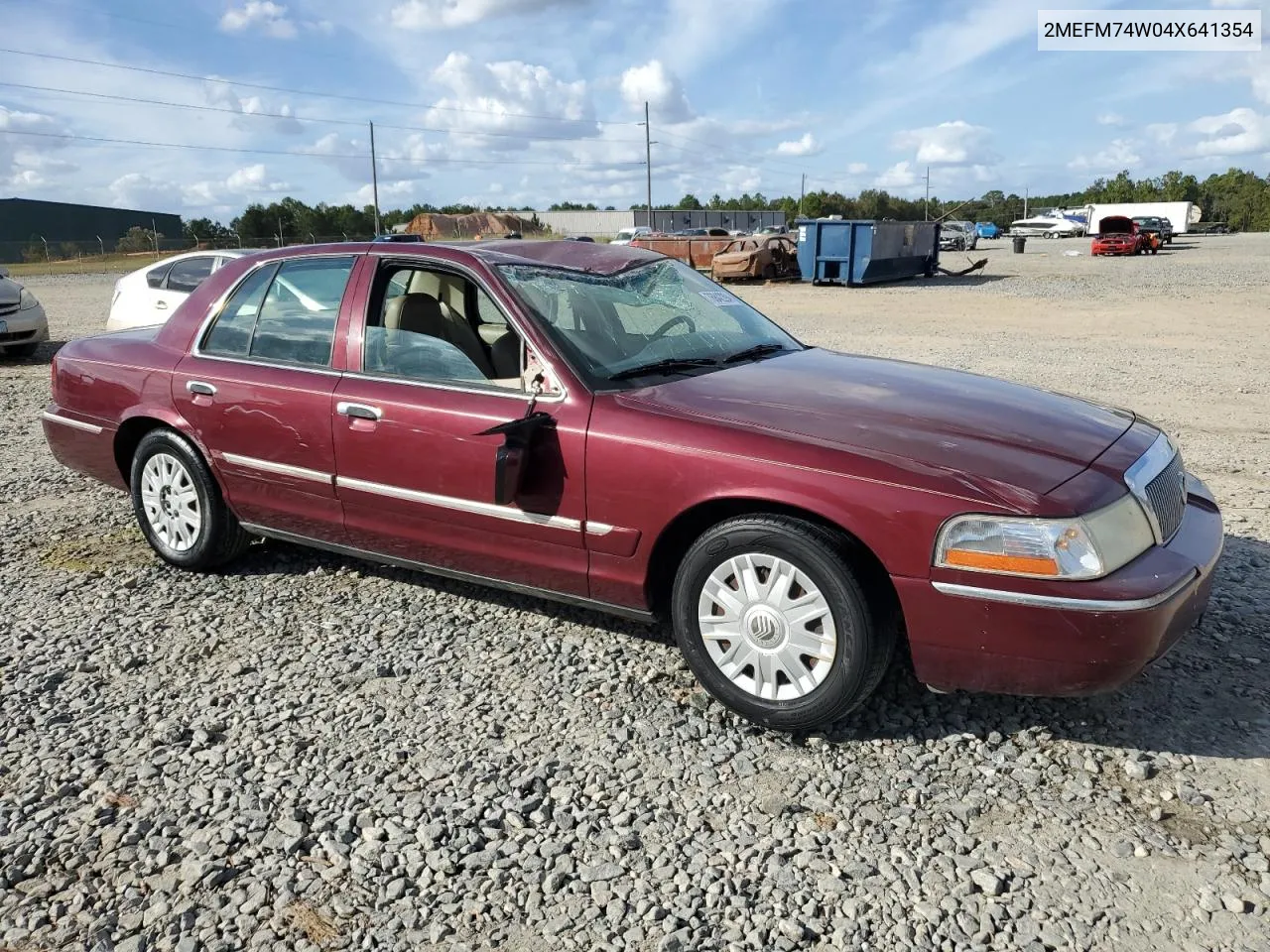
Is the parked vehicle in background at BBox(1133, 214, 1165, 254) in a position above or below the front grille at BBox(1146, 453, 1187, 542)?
above

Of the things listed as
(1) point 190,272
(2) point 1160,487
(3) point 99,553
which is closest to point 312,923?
(2) point 1160,487

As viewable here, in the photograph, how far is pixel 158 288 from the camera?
11.0 m

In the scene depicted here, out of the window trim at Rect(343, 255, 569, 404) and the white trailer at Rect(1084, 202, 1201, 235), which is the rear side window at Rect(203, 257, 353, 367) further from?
the white trailer at Rect(1084, 202, 1201, 235)

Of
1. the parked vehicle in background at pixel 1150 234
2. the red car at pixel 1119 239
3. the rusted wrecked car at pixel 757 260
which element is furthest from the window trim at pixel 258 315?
the parked vehicle in background at pixel 1150 234

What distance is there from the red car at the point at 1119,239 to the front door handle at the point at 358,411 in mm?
44849

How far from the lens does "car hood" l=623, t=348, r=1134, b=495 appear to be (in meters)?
3.14

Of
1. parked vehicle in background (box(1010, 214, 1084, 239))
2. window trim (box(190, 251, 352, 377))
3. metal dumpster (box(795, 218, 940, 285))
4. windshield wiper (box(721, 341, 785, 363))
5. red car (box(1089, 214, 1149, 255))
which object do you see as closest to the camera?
windshield wiper (box(721, 341, 785, 363))

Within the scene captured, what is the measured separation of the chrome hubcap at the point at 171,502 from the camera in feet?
16.0

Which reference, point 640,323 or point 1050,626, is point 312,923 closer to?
point 1050,626

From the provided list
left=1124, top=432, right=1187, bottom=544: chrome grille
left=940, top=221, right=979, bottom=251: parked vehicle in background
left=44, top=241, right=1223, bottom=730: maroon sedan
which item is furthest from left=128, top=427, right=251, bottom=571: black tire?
left=940, top=221, right=979, bottom=251: parked vehicle in background

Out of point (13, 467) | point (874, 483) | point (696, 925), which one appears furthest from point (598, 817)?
point (13, 467)

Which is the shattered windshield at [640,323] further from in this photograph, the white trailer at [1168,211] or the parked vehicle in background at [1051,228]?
the white trailer at [1168,211]

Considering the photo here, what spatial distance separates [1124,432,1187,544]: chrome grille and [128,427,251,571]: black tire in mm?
3948

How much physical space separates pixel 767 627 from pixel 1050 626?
0.87 metres
